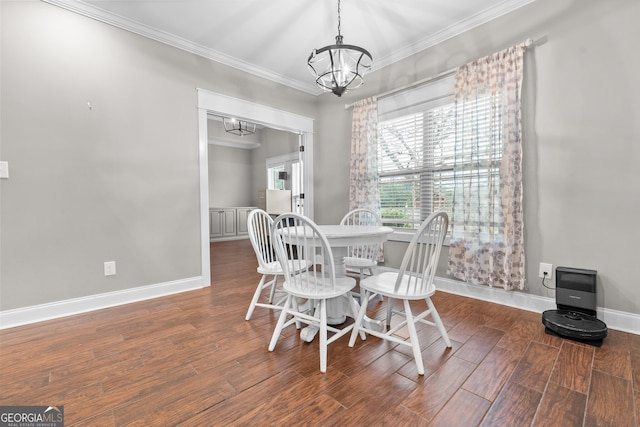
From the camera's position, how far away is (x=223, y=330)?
2.03 meters

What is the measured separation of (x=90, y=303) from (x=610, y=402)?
3650 millimetres

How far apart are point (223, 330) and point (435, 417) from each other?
1.50 meters

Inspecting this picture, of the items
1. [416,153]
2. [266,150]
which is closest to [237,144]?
[266,150]

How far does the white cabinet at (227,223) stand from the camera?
22.3 feet

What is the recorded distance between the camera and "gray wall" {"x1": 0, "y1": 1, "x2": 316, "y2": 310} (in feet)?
7.01

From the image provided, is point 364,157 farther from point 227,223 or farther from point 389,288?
point 227,223

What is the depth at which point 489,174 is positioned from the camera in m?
2.50

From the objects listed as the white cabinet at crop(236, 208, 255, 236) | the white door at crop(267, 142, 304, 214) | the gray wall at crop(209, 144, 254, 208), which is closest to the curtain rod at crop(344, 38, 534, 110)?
the white door at crop(267, 142, 304, 214)

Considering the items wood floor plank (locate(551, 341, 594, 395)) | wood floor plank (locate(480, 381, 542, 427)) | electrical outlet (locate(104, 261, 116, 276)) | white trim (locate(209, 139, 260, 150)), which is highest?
white trim (locate(209, 139, 260, 150))

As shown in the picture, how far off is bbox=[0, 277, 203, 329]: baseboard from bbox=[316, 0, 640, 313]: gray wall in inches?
137

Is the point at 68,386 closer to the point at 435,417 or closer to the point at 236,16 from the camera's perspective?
the point at 435,417

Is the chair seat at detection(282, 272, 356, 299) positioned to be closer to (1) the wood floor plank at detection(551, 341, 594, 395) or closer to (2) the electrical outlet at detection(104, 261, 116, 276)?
(1) the wood floor plank at detection(551, 341, 594, 395)

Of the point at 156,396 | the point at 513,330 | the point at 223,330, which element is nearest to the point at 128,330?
the point at 223,330

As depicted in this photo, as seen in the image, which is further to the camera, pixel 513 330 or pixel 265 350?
pixel 513 330
